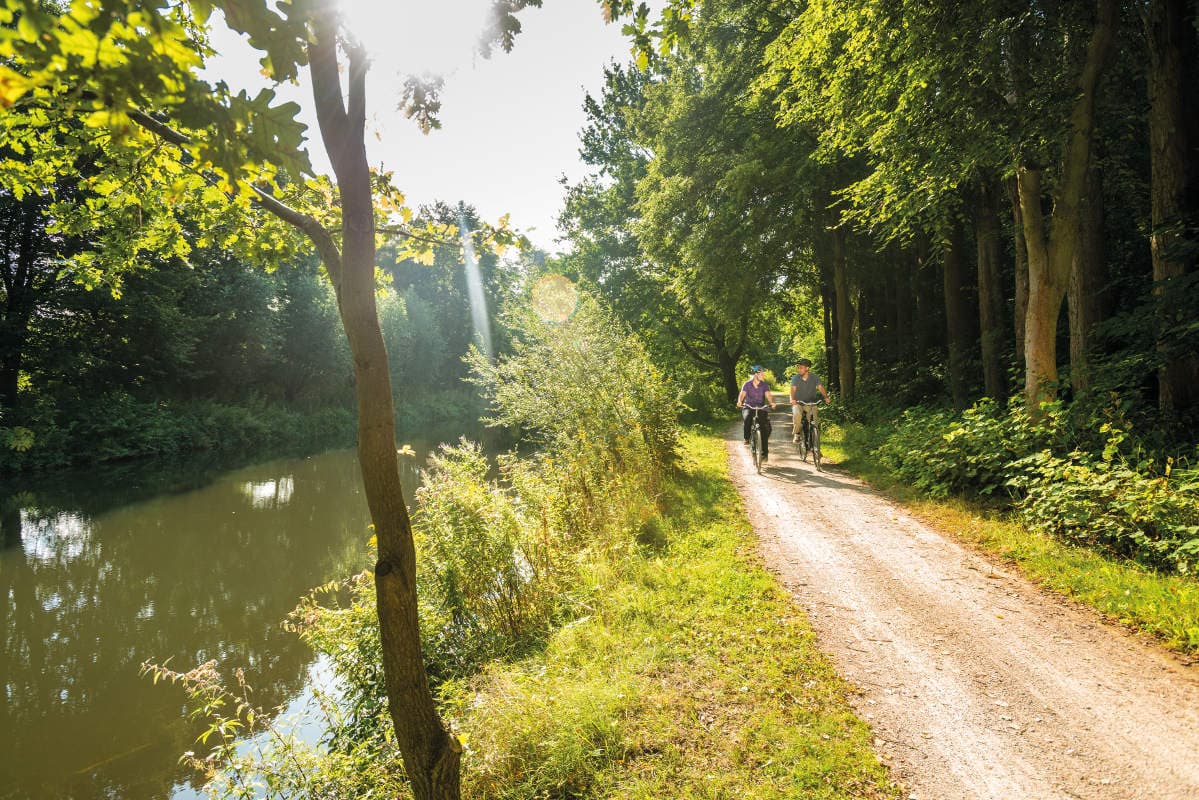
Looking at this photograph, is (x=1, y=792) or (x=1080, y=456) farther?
(x=1080, y=456)

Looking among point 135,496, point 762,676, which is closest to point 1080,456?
point 762,676

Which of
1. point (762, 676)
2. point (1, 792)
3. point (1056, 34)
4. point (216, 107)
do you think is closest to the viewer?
point (216, 107)

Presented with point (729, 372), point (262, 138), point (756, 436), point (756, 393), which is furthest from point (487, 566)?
point (729, 372)

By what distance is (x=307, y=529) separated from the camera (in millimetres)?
12148

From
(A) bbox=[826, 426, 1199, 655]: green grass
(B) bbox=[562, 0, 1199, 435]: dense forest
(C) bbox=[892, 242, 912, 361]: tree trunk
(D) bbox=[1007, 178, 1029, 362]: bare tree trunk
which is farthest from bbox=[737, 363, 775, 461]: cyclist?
(C) bbox=[892, 242, 912, 361]: tree trunk

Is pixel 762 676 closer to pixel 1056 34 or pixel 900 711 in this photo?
pixel 900 711

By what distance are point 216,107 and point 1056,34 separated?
34.2 ft

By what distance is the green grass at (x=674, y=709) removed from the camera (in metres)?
3.10

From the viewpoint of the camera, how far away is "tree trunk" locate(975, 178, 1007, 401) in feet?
33.2

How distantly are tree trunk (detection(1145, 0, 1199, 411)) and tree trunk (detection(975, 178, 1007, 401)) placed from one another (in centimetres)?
346

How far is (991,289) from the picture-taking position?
34.4 feet

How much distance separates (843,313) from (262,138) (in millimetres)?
17353

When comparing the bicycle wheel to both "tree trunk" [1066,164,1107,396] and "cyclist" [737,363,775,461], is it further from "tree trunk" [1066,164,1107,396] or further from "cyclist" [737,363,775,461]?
"tree trunk" [1066,164,1107,396]

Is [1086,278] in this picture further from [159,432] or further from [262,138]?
[159,432]
